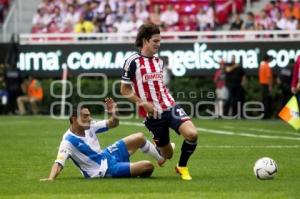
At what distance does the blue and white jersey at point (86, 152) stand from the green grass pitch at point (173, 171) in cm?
25

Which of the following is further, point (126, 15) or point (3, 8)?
point (3, 8)

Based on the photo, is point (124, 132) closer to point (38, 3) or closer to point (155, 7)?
point (155, 7)

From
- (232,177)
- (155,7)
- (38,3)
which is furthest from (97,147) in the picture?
(38,3)

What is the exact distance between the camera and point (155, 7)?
34312 millimetres

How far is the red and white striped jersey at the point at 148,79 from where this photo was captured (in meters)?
13.7

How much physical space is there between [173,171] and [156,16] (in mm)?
19267

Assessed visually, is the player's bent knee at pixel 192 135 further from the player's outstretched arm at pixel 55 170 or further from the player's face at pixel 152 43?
the player's outstretched arm at pixel 55 170

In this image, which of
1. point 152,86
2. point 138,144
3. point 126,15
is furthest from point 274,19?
point 152,86

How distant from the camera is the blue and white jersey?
43.4 ft

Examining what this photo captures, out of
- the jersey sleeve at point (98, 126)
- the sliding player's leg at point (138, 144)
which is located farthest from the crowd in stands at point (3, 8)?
the jersey sleeve at point (98, 126)

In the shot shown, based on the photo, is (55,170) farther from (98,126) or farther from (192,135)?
(192,135)

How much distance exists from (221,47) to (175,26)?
2.47m

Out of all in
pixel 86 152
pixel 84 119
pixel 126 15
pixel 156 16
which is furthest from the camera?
pixel 126 15

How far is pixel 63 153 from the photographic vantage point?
13133 mm
